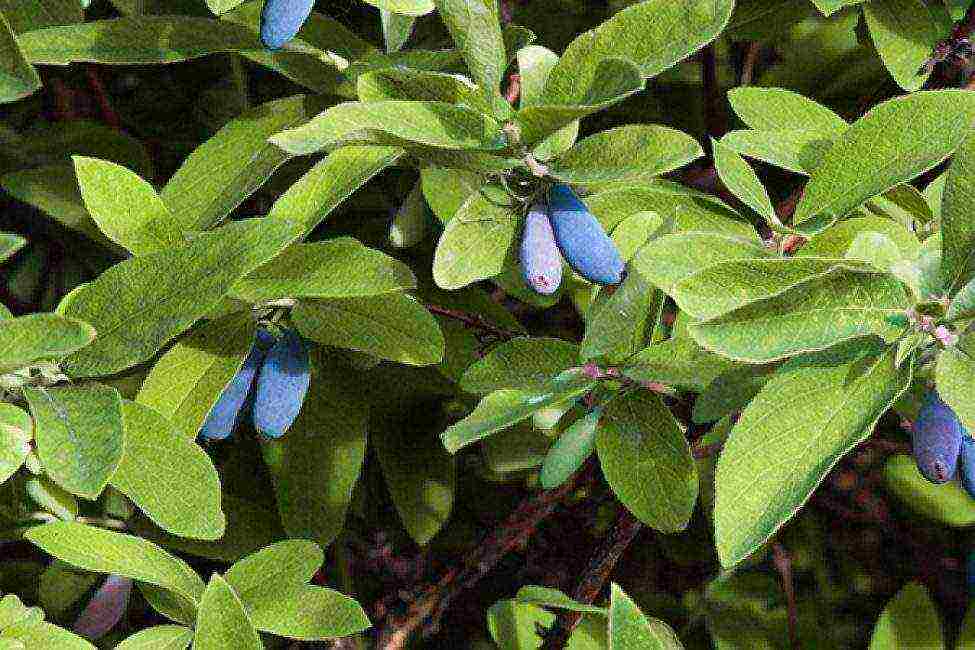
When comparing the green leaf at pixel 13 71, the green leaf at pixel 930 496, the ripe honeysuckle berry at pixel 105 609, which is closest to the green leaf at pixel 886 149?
the green leaf at pixel 13 71

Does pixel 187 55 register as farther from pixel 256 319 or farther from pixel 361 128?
pixel 361 128

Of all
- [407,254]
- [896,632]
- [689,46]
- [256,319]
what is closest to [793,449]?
[689,46]

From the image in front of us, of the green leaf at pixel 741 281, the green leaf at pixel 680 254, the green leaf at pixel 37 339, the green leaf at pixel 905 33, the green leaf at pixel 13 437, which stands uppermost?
the green leaf at pixel 741 281

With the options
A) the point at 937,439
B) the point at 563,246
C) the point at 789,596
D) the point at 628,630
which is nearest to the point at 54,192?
the point at 563,246

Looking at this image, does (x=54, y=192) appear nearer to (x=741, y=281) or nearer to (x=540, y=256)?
(x=540, y=256)

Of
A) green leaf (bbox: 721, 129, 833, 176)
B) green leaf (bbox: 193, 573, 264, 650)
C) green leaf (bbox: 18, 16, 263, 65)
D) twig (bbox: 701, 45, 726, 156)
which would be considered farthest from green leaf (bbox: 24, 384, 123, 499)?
twig (bbox: 701, 45, 726, 156)

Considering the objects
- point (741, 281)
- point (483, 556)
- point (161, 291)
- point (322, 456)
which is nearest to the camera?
point (741, 281)

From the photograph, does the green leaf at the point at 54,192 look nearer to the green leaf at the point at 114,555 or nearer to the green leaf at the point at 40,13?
the green leaf at the point at 40,13
